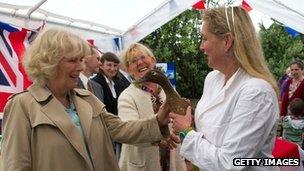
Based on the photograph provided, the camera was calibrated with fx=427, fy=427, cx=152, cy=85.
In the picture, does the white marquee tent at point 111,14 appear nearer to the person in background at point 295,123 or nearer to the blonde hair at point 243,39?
the person in background at point 295,123

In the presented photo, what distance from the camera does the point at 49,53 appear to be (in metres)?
2.15

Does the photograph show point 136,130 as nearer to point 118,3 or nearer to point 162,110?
point 162,110

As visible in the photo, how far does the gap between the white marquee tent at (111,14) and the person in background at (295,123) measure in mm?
1207

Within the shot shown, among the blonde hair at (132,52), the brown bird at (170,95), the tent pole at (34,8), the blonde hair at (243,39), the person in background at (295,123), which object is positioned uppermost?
the tent pole at (34,8)

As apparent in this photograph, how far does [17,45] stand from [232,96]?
3.44 metres

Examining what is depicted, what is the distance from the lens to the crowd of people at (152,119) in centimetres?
181

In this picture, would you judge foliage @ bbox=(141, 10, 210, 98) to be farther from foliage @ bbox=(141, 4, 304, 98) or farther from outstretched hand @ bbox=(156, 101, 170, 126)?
outstretched hand @ bbox=(156, 101, 170, 126)

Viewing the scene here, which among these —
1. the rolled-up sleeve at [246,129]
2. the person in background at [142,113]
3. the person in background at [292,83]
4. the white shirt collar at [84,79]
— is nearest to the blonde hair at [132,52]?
the person in background at [142,113]

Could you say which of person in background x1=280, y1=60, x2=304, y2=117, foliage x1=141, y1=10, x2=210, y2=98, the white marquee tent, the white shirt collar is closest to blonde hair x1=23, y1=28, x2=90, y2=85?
the white shirt collar

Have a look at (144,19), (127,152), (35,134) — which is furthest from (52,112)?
(144,19)

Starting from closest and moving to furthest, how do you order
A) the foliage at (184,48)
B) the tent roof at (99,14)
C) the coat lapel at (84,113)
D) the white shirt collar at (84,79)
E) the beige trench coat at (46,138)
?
1. the beige trench coat at (46,138)
2. the coat lapel at (84,113)
3. the white shirt collar at (84,79)
4. the tent roof at (99,14)
5. the foliage at (184,48)

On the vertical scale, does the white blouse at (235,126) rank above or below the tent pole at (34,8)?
below

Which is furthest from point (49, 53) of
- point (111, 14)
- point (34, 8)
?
point (111, 14)

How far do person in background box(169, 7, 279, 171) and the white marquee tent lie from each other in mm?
3177
